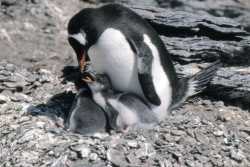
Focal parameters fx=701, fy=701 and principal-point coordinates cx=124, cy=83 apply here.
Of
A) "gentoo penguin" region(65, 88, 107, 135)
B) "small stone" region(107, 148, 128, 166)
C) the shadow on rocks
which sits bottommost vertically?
"small stone" region(107, 148, 128, 166)

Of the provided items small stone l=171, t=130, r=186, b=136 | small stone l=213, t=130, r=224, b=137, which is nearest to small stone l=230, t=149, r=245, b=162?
small stone l=213, t=130, r=224, b=137

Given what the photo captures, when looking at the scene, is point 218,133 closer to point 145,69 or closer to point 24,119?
point 145,69

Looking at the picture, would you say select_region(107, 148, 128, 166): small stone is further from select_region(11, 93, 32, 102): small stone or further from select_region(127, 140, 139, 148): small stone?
select_region(11, 93, 32, 102): small stone

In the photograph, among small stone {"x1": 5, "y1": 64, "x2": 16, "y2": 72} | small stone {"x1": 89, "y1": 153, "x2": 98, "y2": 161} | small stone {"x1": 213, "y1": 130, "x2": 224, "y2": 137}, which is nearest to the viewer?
small stone {"x1": 89, "y1": 153, "x2": 98, "y2": 161}

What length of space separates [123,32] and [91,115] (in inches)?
25.9

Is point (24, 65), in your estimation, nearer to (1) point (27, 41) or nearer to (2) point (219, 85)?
(1) point (27, 41)

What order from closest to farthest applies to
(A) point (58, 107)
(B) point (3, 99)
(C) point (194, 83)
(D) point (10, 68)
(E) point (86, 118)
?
(E) point (86, 118) < (A) point (58, 107) < (B) point (3, 99) < (C) point (194, 83) < (D) point (10, 68)

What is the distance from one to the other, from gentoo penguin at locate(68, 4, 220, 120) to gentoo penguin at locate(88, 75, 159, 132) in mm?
94

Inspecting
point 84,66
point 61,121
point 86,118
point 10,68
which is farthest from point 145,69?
point 10,68

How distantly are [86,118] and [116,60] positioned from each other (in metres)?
0.49

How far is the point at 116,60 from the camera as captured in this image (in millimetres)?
5223

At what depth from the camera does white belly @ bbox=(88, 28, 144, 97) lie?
516cm

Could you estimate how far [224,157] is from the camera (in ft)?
16.7

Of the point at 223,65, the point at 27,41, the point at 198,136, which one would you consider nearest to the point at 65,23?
the point at 27,41
